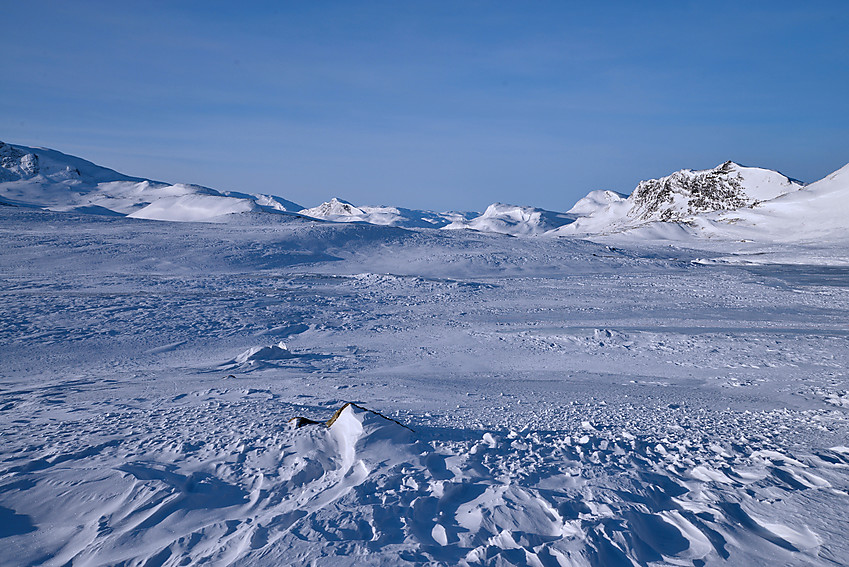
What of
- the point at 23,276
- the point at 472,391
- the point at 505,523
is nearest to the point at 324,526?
the point at 505,523

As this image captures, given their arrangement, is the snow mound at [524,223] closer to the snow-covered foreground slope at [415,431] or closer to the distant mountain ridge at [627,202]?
the distant mountain ridge at [627,202]

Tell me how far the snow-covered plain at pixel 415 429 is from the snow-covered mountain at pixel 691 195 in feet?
150

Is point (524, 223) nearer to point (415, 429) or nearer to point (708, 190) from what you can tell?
point (708, 190)

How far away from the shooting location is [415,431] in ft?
14.9

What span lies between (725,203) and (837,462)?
64.3m

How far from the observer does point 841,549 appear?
305 centimetres

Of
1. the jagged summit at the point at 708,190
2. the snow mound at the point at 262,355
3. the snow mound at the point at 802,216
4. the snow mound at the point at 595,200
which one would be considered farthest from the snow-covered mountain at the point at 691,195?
the snow mound at the point at 595,200

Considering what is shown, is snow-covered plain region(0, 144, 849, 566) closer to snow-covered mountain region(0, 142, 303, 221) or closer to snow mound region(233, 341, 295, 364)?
snow mound region(233, 341, 295, 364)

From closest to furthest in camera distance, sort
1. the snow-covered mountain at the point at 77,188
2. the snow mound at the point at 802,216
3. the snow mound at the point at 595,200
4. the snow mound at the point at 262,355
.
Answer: the snow mound at the point at 262,355 < the snow mound at the point at 802,216 < the snow-covered mountain at the point at 77,188 < the snow mound at the point at 595,200

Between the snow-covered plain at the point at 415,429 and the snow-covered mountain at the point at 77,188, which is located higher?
the snow-covered mountain at the point at 77,188

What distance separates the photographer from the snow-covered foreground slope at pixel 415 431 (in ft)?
10.1

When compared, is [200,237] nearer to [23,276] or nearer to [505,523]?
[23,276]

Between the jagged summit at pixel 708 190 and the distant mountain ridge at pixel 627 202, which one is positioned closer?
the distant mountain ridge at pixel 627 202

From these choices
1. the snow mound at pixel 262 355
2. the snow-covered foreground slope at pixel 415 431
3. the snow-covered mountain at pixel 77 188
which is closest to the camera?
the snow-covered foreground slope at pixel 415 431
